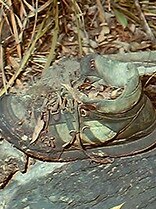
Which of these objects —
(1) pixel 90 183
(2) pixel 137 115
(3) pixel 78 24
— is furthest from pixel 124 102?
(3) pixel 78 24

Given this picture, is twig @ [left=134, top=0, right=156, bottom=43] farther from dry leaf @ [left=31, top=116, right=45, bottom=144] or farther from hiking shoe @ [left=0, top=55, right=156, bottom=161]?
dry leaf @ [left=31, top=116, right=45, bottom=144]

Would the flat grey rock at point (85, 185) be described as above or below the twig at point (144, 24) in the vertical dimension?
below

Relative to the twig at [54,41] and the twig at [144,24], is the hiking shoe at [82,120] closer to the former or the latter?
the twig at [54,41]

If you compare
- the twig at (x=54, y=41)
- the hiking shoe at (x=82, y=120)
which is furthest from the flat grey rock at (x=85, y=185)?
the twig at (x=54, y=41)

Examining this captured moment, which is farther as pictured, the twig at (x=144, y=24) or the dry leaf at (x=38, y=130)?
the twig at (x=144, y=24)

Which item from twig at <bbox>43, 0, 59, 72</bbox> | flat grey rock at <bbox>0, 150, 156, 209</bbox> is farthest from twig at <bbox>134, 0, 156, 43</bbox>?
flat grey rock at <bbox>0, 150, 156, 209</bbox>

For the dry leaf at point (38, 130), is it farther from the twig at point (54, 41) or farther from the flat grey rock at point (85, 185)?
the twig at point (54, 41)

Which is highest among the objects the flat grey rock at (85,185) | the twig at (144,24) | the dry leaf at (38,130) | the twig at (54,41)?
the twig at (54,41)

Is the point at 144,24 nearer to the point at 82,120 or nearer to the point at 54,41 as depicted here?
the point at 54,41
